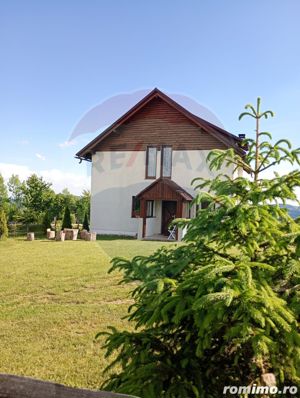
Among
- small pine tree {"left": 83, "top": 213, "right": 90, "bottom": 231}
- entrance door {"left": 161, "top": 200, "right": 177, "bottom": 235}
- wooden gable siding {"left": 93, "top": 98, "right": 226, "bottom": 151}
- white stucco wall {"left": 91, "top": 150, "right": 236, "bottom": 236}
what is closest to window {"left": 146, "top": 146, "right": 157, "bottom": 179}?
white stucco wall {"left": 91, "top": 150, "right": 236, "bottom": 236}

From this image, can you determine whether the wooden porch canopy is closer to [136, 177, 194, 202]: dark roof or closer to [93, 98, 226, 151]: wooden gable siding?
[136, 177, 194, 202]: dark roof

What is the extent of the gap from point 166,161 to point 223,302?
1883cm

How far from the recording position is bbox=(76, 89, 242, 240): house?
751 inches

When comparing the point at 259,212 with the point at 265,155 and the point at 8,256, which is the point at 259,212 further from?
the point at 8,256

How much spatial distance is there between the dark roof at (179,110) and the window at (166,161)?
2.50 meters

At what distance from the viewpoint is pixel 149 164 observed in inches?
807

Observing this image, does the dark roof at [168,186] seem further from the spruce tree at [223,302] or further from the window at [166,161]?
the spruce tree at [223,302]

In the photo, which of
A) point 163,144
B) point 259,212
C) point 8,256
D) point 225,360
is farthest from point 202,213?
point 163,144

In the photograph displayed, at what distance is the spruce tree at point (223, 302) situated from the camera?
179cm

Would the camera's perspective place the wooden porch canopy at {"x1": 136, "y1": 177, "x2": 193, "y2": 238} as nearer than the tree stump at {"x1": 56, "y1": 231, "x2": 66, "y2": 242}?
No

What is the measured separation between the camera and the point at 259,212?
2.22 m

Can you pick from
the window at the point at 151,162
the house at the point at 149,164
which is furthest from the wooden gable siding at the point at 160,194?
the window at the point at 151,162

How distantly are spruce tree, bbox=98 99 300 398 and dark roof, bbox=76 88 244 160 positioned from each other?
52.9ft

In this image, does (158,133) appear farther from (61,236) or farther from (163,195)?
(61,236)
